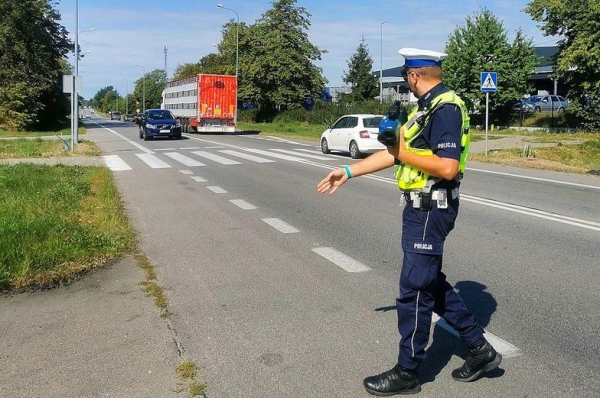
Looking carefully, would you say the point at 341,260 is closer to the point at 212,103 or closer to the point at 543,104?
the point at 212,103

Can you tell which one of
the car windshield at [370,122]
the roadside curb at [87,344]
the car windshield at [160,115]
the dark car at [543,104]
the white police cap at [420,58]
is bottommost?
the roadside curb at [87,344]

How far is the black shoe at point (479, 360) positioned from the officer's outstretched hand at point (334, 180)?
1.22 m

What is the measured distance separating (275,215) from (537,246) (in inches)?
155

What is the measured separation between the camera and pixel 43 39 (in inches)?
1809

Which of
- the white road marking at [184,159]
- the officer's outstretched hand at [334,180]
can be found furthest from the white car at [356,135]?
the officer's outstretched hand at [334,180]

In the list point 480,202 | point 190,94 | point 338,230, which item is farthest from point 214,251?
point 190,94

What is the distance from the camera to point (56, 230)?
7320 millimetres

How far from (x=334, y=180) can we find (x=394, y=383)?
1.21 metres

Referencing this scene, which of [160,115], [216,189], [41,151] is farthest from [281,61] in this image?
[216,189]

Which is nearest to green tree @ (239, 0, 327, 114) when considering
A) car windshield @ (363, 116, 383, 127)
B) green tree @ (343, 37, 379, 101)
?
green tree @ (343, 37, 379, 101)

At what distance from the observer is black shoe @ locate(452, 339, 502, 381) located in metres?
3.58

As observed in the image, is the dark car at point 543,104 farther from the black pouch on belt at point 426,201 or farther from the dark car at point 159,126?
the black pouch on belt at point 426,201

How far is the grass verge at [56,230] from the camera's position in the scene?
5992 mm

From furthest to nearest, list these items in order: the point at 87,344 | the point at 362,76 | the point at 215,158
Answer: the point at 362,76 → the point at 215,158 → the point at 87,344
